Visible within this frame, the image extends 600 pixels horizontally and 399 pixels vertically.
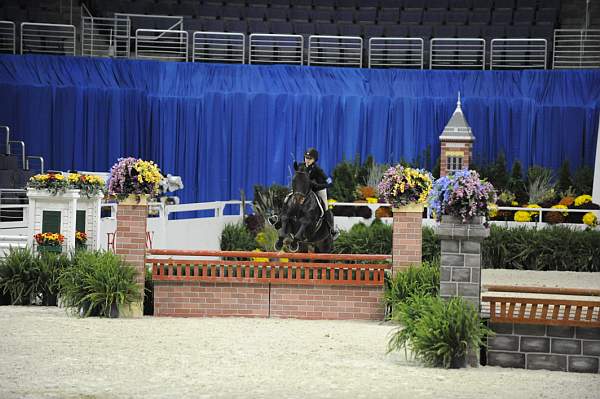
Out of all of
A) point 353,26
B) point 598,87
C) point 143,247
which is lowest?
point 143,247

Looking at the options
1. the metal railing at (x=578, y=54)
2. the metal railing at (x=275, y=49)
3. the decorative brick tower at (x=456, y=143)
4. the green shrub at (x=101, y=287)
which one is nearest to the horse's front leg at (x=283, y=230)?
the green shrub at (x=101, y=287)

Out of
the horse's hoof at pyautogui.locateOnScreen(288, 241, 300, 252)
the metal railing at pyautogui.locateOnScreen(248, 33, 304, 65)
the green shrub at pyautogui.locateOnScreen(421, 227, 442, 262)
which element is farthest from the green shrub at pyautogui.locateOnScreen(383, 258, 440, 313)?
the metal railing at pyautogui.locateOnScreen(248, 33, 304, 65)

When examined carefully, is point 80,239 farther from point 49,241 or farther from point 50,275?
point 50,275

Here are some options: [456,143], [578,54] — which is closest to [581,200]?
[456,143]

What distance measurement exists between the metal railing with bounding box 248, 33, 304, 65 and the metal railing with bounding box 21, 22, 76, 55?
4.87 meters

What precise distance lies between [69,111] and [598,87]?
44.0ft

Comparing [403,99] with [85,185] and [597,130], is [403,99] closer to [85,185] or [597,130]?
[597,130]

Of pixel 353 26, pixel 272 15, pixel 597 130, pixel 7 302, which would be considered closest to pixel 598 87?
pixel 597 130

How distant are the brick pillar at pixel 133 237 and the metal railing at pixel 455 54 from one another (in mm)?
16113

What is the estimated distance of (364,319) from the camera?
13016mm

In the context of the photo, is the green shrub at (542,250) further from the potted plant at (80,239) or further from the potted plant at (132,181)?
the potted plant at (132,181)

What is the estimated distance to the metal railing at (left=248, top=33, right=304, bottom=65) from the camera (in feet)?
92.0

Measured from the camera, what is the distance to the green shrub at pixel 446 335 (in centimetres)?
952

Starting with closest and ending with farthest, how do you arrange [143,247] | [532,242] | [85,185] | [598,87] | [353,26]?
1. [143,247]
2. [85,185]
3. [532,242]
4. [598,87]
5. [353,26]
